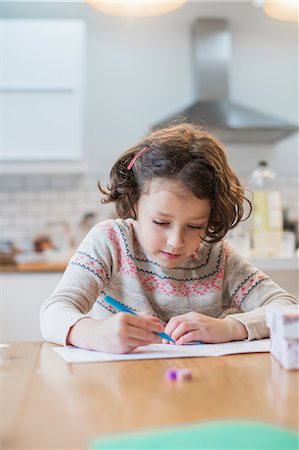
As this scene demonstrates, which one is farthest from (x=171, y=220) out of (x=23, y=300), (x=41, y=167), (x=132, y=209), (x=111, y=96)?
(x=111, y=96)

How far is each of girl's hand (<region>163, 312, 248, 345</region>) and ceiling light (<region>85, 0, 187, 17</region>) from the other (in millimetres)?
1481

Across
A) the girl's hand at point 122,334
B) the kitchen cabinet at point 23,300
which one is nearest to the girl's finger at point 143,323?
the girl's hand at point 122,334

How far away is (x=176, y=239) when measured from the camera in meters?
1.17

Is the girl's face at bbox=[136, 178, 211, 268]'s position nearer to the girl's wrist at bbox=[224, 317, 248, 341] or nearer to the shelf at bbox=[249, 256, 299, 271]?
the girl's wrist at bbox=[224, 317, 248, 341]

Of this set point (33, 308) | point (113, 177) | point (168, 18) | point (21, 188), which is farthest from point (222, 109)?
point (113, 177)

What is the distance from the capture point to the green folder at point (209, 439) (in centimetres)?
52

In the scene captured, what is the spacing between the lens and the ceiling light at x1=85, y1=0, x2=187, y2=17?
223cm

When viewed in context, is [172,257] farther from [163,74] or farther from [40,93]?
[163,74]

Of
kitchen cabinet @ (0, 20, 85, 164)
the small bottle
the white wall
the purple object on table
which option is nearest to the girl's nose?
the purple object on table

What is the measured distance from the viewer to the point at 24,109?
3.38m

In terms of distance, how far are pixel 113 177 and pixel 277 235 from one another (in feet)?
5.53

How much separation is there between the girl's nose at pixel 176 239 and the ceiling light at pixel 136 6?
132cm

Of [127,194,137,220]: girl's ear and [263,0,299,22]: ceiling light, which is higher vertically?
[263,0,299,22]: ceiling light

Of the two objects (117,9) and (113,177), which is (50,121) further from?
(113,177)
